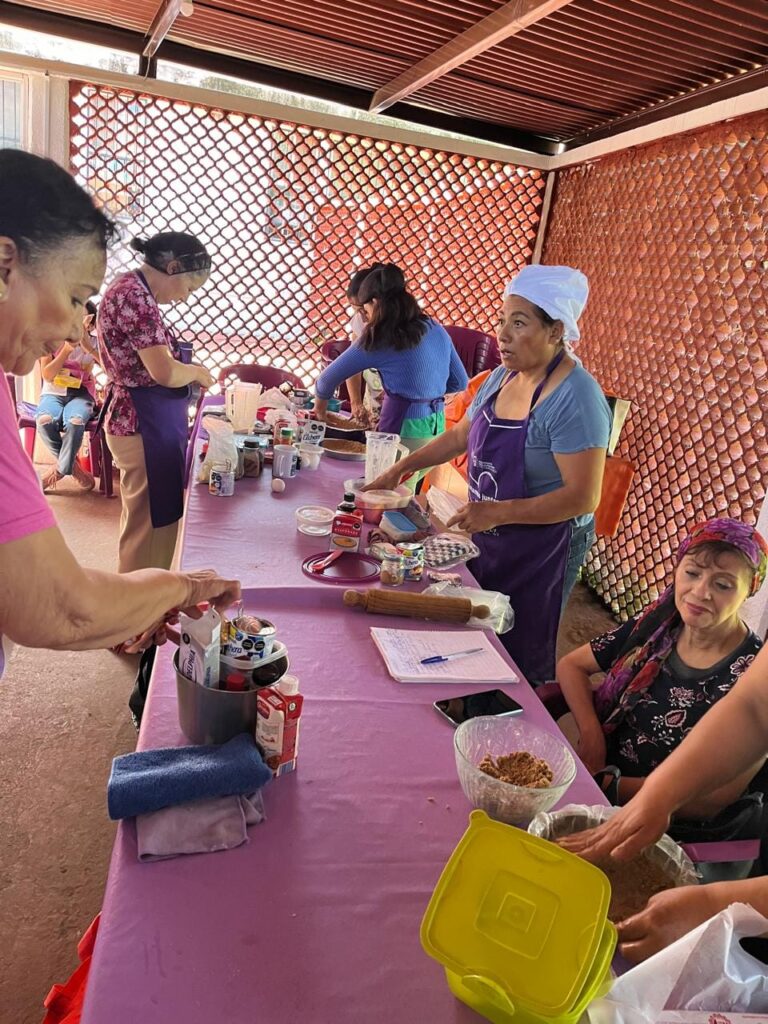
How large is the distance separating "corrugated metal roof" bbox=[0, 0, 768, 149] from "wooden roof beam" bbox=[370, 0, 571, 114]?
2.2 inches

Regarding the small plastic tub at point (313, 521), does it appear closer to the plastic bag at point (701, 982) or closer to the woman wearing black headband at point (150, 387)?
the woman wearing black headband at point (150, 387)

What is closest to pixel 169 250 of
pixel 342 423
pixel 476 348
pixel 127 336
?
pixel 127 336

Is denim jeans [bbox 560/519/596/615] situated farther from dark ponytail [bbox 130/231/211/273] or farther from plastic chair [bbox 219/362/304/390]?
plastic chair [bbox 219/362/304/390]

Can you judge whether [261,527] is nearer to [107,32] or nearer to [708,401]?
[708,401]

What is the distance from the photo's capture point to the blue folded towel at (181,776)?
0.94m

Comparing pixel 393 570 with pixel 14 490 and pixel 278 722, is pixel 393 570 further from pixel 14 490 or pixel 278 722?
pixel 14 490

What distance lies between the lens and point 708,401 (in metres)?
3.61

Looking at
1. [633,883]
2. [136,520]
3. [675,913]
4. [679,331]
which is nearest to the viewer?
[675,913]

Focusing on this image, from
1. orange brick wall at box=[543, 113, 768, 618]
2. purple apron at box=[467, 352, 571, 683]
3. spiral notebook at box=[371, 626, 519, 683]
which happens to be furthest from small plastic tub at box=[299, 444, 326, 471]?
orange brick wall at box=[543, 113, 768, 618]

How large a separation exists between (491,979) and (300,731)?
571mm

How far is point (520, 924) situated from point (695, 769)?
1.67 feet

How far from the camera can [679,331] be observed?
386cm

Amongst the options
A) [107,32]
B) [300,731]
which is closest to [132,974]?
[300,731]

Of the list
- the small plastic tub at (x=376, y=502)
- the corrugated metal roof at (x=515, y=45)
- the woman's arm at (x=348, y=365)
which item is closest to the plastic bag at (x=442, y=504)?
the small plastic tub at (x=376, y=502)
